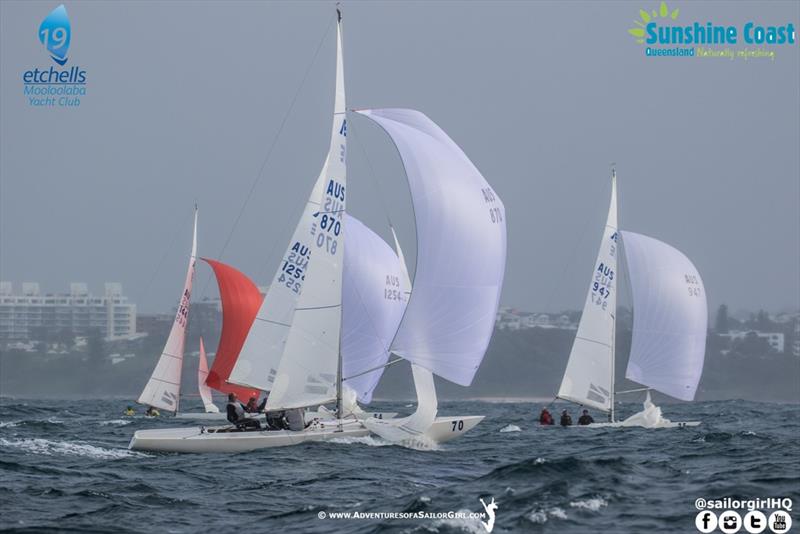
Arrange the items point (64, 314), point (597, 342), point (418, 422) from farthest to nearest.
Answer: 1. point (64, 314)
2. point (597, 342)
3. point (418, 422)

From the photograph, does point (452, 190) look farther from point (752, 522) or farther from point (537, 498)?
point (752, 522)

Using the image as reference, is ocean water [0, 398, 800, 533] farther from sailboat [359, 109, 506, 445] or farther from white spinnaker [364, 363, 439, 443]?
sailboat [359, 109, 506, 445]

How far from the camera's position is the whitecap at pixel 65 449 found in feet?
72.1

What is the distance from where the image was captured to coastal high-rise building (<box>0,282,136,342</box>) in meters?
175

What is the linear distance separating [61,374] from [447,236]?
5103 inches

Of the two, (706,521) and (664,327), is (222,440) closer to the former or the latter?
(706,521)

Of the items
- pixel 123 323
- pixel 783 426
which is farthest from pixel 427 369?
pixel 123 323

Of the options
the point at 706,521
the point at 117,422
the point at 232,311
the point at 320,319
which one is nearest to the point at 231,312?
the point at 232,311

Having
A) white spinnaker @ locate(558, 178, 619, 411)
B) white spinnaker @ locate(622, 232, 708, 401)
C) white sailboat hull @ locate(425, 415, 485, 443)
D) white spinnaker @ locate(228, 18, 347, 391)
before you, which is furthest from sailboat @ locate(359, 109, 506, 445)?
white spinnaker @ locate(622, 232, 708, 401)

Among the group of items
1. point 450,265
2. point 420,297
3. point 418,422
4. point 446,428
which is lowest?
point 446,428

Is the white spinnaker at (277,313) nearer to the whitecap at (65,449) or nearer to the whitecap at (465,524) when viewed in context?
A: the whitecap at (65,449)

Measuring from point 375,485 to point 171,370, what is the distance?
23457 mm

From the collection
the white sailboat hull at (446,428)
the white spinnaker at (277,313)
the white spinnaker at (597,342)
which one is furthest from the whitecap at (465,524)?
the white spinnaker at (597,342)

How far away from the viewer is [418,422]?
Answer: 76.1 feet
